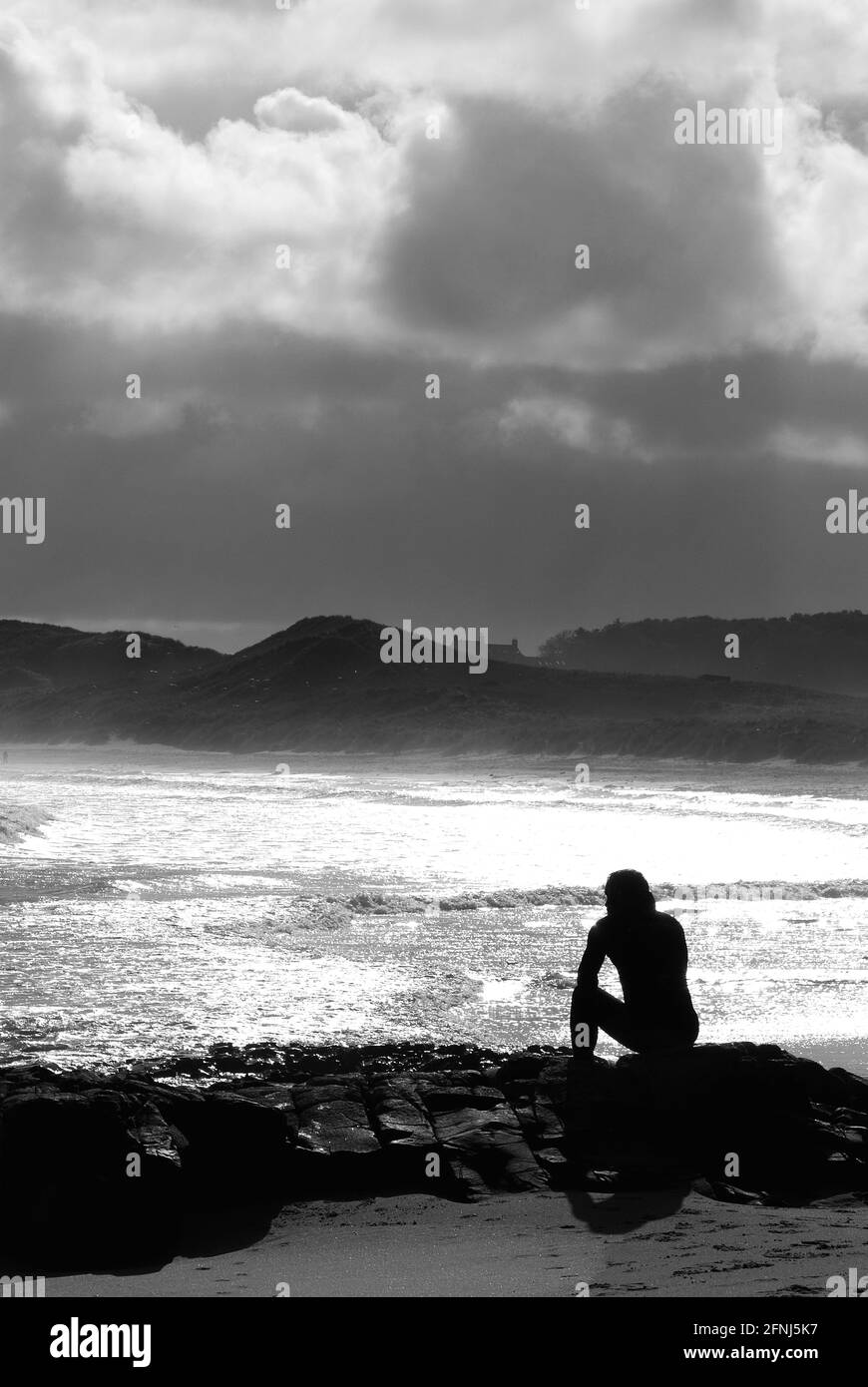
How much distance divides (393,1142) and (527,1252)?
1.03 metres

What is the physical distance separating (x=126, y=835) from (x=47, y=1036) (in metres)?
15.5

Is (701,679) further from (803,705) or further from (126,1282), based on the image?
(126,1282)

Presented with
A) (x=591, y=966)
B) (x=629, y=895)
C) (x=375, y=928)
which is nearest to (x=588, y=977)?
(x=591, y=966)

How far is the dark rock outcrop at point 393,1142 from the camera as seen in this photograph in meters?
4.89

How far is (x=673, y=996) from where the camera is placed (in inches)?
235

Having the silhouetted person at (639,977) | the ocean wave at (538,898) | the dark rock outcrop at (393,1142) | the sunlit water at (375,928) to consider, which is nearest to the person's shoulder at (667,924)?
the silhouetted person at (639,977)

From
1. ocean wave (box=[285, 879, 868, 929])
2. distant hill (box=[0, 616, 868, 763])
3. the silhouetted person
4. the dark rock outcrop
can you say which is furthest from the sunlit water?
distant hill (box=[0, 616, 868, 763])

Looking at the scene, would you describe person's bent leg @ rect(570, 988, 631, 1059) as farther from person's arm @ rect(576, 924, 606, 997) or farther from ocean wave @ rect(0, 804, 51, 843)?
ocean wave @ rect(0, 804, 51, 843)

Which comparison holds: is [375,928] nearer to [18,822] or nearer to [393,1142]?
[393,1142]

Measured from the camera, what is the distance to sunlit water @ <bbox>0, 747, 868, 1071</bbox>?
8523 millimetres

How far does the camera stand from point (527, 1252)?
4.56 m

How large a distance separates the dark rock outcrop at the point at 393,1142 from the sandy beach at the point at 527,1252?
16 cm

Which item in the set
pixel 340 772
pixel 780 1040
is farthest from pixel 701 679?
pixel 780 1040

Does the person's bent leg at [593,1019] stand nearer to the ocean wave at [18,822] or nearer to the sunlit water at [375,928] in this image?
the sunlit water at [375,928]
